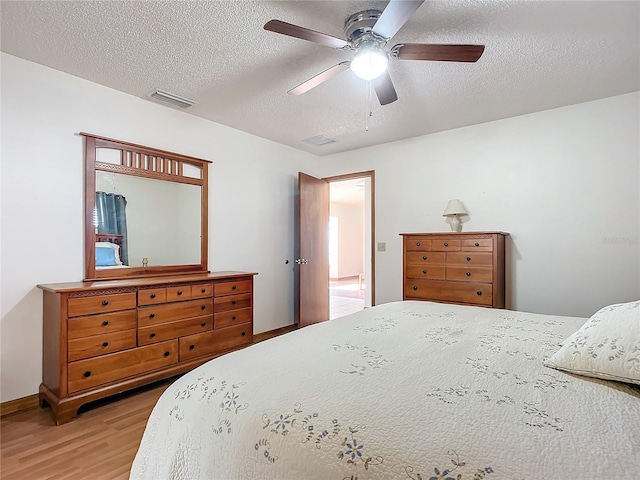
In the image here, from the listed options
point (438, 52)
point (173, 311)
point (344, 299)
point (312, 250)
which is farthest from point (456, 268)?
point (344, 299)

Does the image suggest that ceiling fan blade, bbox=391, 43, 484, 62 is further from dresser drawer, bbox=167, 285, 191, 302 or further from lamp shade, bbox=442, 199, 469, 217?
dresser drawer, bbox=167, 285, 191, 302

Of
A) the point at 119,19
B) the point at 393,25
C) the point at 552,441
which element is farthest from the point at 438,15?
the point at 552,441

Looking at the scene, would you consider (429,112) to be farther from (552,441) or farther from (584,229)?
(552,441)

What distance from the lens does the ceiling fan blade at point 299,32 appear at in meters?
1.66

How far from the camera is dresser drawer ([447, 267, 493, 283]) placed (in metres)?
3.09

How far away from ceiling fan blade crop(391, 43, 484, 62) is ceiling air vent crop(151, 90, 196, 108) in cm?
201

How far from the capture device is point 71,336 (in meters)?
2.20

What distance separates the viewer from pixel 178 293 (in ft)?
9.16

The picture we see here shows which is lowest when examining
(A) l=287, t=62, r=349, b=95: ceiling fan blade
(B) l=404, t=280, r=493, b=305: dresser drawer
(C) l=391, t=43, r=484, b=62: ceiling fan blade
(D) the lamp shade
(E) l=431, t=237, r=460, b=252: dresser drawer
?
(B) l=404, t=280, r=493, b=305: dresser drawer

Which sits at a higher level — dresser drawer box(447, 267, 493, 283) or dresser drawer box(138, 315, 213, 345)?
dresser drawer box(447, 267, 493, 283)

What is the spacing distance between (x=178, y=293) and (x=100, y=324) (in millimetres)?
596

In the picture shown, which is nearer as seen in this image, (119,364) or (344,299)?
(119,364)

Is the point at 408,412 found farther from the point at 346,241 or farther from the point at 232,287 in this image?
the point at 346,241

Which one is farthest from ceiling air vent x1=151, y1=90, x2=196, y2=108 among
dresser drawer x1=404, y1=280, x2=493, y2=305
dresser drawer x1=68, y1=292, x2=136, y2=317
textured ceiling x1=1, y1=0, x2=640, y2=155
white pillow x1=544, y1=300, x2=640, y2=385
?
white pillow x1=544, y1=300, x2=640, y2=385
